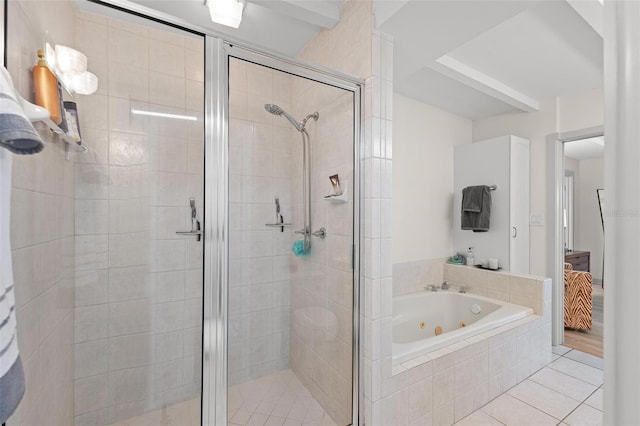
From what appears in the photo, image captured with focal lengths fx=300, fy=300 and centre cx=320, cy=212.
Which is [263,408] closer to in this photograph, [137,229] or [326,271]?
[326,271]

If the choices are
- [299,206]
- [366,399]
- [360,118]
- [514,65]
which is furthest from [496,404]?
[514,65]

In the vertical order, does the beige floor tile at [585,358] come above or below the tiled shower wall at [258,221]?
below

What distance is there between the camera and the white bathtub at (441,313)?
96.0 inches

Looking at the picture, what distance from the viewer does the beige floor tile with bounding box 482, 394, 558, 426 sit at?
1.79 m

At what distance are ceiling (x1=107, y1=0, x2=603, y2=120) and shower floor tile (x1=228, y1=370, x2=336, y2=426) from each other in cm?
163

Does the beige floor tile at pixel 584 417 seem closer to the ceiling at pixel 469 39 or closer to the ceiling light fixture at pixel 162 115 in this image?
the ceiling at pixel 469 39

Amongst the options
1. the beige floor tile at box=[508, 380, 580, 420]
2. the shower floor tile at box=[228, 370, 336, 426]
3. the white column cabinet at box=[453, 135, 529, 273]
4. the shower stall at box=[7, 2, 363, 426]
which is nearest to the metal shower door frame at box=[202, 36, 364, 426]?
the shower stall at box=[7, 2, 363, 426]

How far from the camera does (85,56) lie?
1.28 metres

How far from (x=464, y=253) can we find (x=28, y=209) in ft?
10.8

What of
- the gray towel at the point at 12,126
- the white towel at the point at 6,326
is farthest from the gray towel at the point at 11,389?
the gray towel at the point at 12,126

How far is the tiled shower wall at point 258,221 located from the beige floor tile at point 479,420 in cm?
114

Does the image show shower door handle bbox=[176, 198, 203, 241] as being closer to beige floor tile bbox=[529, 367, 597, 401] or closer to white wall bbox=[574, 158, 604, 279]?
beige floor tile bbox=[529, 367, 597, 401]

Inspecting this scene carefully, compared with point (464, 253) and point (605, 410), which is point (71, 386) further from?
point (464, 253)

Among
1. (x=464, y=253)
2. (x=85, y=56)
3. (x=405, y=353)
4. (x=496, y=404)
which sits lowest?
(x=496, y=404)
